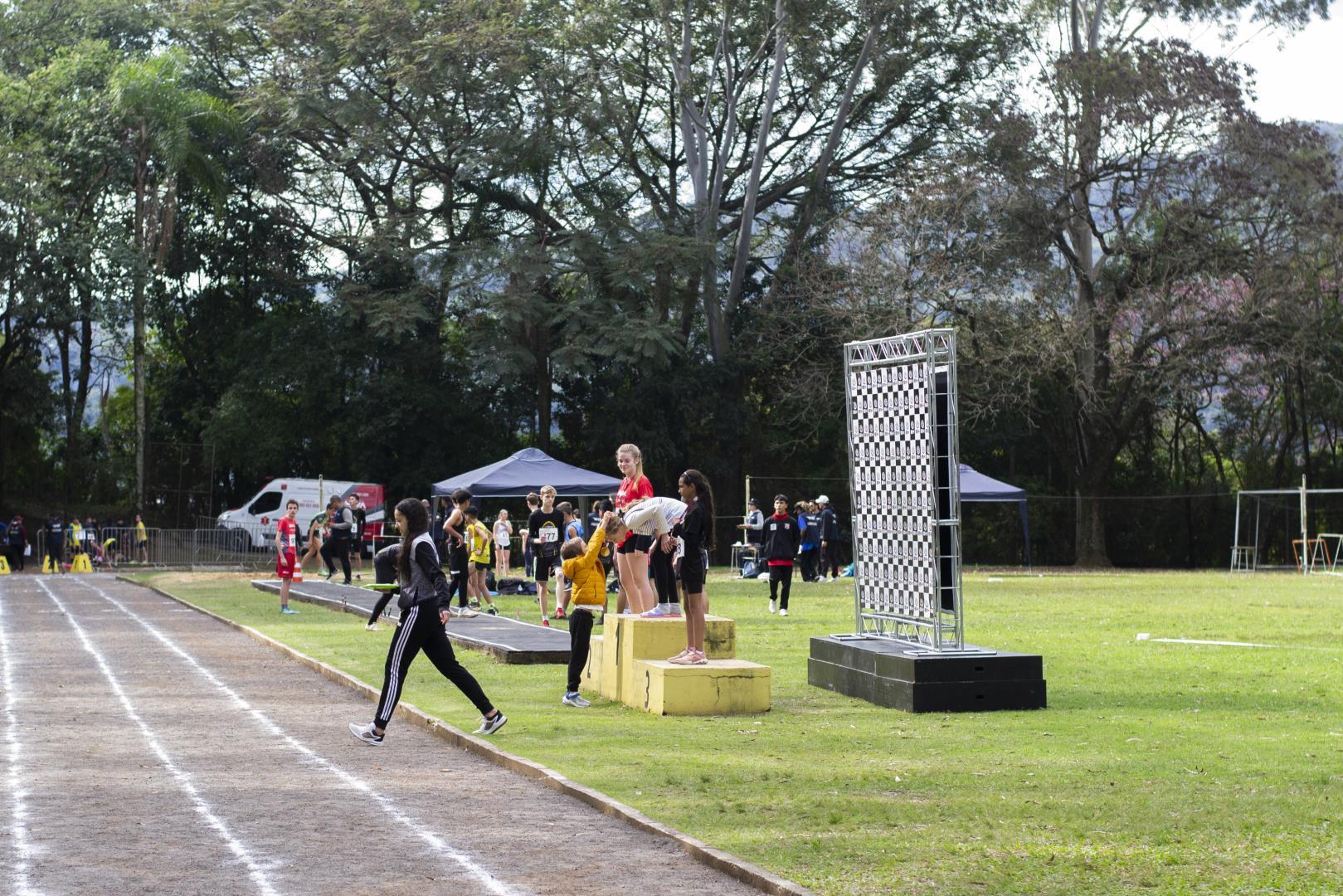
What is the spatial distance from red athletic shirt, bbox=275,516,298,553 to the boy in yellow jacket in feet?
41.7

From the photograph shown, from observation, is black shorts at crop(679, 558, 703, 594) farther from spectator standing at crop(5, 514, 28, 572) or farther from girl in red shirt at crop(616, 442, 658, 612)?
spectator standing at crop(5, 514, 28, 572)

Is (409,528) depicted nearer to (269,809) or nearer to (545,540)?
(269,809)

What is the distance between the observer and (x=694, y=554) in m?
12.5

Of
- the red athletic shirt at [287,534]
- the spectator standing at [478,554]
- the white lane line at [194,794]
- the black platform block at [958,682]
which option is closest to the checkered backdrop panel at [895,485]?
the black platform block at [958,682]

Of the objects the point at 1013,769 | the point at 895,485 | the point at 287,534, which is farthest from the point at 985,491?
the point at 1013,769

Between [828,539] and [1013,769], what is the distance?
1033 inches

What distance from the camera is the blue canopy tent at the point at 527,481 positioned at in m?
33.6

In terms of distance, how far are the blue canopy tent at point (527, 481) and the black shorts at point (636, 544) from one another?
1754 centimetres

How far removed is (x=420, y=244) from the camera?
4866 centimetres

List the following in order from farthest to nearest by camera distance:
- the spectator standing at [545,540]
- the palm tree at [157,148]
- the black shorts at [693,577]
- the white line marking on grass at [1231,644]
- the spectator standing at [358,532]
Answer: the palm tree at [157,148]
the spectator standing at [358,532]
the spectator standing at [545,540]
the white line marking on grass at [1231,644]
the black shorts at [693,577]

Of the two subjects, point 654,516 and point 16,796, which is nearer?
point 16,796

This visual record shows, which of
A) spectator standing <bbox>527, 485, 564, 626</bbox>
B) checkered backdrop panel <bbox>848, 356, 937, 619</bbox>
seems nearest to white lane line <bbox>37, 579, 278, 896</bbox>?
checkered backdrop panel <bbox>848, 356, 937, 619</bbox>

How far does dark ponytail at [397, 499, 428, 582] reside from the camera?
10.7 meters

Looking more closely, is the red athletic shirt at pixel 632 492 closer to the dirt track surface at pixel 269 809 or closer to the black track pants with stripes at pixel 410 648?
the dirt track surface at pixel 269 809
